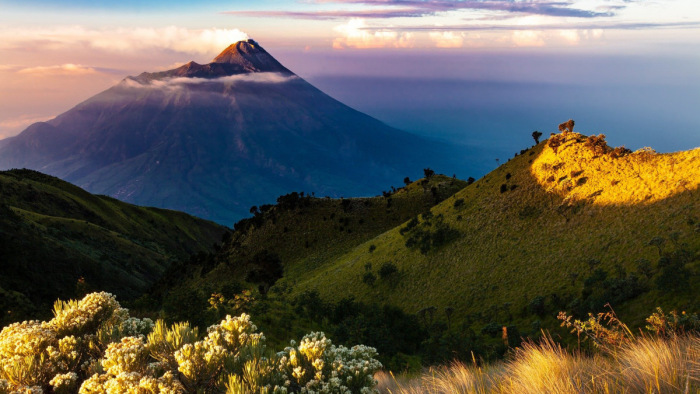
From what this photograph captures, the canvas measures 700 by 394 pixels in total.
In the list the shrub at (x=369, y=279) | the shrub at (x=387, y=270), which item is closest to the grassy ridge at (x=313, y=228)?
the shrub at (x=369, y=279)

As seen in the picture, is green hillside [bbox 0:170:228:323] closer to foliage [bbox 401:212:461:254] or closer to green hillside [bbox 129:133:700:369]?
green hillside [bbox 129:133:700:369]

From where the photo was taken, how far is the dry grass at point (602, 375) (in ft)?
22.5

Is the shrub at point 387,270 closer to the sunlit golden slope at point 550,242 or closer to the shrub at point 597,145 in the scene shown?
the sunlit golden slope at point 550,242

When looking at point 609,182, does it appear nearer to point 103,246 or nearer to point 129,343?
point 129,343

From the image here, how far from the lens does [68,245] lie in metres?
88.1

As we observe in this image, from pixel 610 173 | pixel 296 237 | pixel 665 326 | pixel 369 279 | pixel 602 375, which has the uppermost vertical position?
pixel 602 375

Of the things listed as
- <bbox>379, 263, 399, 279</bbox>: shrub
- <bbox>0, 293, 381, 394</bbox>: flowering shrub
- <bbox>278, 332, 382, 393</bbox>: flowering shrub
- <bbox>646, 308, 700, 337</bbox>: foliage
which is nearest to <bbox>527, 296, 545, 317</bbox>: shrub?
<bbox>646, 308, 700, 337</bbox>: foliage

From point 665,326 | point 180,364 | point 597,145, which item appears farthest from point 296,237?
point 180,364

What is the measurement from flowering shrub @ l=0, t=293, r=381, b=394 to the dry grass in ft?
5.35

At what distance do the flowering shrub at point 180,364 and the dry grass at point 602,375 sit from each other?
64.2 inches

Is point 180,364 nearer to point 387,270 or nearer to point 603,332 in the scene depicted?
point 603,332

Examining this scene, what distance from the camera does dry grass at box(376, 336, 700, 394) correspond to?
687cm

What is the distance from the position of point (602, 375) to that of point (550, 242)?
153 ft

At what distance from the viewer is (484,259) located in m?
53.5
